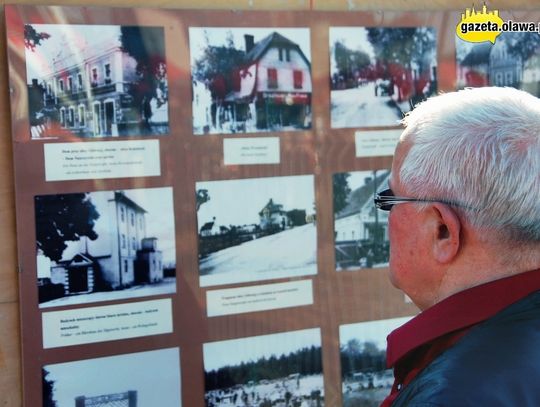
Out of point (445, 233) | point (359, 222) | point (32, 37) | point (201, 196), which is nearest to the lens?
point (445, 233)

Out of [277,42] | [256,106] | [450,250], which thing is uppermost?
[277,42]

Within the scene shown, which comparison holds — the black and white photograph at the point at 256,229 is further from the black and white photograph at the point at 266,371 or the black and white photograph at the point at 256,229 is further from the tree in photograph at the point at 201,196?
the black and white photograph at the point at 266,371

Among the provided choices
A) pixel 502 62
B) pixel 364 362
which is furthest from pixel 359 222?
pixel 502 62

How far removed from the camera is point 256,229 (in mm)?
2562

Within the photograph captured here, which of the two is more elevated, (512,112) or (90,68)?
(90,68)

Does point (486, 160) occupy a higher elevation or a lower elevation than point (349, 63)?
lower

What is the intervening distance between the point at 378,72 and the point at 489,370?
1.85 metres

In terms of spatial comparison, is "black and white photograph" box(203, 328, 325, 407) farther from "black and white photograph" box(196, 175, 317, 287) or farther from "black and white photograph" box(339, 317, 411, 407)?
"black and white photograph" box(196, 175, 317, 287)

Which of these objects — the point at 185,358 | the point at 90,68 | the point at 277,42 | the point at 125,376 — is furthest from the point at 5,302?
the point at 277,42

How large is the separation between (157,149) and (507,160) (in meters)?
1.44

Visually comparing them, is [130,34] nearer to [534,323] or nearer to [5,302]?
[5,302]

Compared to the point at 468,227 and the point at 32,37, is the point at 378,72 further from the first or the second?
the point at 468,227

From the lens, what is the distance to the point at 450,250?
1321 mm

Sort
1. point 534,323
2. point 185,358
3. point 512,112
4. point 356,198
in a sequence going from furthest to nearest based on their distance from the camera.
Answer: point 356,198
point 185,358
point 512,112
point 534,323
